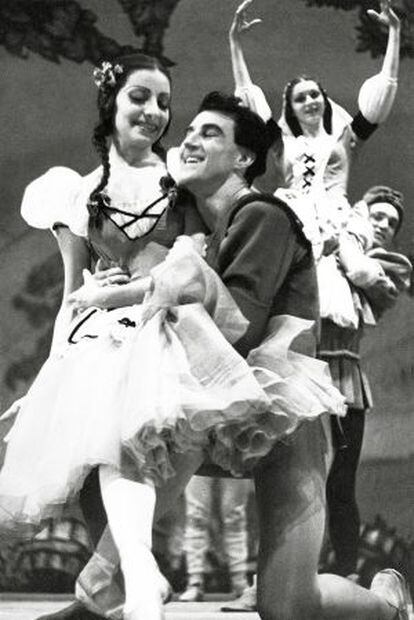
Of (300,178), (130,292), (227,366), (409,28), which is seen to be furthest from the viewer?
A: (409,28)

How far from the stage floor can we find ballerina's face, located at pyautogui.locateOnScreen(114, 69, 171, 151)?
3.47 ft

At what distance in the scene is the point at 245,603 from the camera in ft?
10.1

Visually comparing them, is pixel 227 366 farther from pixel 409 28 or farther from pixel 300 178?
pixel 409 28

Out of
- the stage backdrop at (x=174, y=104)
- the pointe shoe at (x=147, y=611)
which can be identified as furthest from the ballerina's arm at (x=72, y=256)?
the pointe shoe at (x=147, y=611)

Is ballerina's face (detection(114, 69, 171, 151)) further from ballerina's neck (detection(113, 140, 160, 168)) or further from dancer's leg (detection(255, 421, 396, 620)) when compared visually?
dancer's leg (detection(255, 421, 396, 620))

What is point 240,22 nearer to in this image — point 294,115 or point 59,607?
point 294,115

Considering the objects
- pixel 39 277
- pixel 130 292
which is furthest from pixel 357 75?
pixel 130 292

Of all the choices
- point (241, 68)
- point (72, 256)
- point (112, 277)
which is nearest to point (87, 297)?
point (112, 277)

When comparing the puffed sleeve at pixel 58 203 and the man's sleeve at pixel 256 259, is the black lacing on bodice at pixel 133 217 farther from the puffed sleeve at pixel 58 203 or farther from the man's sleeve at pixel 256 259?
the man's sleeve at pixel 256 259

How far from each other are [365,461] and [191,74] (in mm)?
1147

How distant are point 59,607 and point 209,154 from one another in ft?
4.32

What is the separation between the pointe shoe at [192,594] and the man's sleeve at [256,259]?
1.19m

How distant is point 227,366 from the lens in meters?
2.08

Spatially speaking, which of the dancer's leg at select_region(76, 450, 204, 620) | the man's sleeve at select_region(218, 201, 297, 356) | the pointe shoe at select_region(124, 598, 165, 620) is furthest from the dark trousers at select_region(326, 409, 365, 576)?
the pointe shoe at select_region(124, 598, 165, 620)
